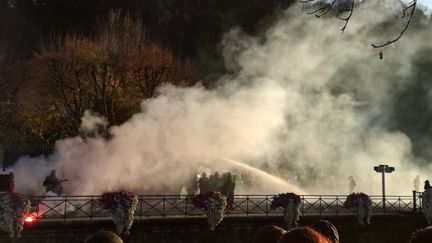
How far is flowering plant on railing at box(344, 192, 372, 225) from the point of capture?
17250mm

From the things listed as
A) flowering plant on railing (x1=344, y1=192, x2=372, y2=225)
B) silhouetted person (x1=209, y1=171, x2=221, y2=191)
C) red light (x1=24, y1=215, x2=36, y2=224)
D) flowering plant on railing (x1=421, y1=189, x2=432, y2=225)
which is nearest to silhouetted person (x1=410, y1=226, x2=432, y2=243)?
red light (x1=24, y1=215, x2=36, y2=224)

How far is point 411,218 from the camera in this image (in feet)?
61.6

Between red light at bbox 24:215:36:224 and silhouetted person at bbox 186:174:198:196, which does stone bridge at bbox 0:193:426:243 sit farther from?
silhouetted person at bbox 186:174:198:196

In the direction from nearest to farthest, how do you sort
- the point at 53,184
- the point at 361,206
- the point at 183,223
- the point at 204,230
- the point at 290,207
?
the point at 183,223 → the point at 204,230 → the point at 290,207 → the point at 53,184 → the point at 361,206

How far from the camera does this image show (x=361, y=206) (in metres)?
17.3

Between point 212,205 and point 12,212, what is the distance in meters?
5.42

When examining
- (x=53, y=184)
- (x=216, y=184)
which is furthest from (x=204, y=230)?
(x=53, y=184)

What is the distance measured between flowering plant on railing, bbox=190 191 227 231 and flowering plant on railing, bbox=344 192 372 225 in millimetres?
5128

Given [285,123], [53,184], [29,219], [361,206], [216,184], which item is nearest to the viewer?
[29,219]

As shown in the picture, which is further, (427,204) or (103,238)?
(427,204)

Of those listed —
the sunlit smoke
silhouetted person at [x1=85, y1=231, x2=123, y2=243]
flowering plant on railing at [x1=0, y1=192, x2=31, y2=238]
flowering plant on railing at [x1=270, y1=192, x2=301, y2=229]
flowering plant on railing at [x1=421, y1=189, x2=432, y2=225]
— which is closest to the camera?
silhouetted person at [x1=85, y1=231, x2=123, y2=243]

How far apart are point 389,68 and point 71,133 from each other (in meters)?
30.9

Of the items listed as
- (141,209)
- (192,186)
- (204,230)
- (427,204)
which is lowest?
(204,230)

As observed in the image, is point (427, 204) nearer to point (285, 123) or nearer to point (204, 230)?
point (204, 230)
